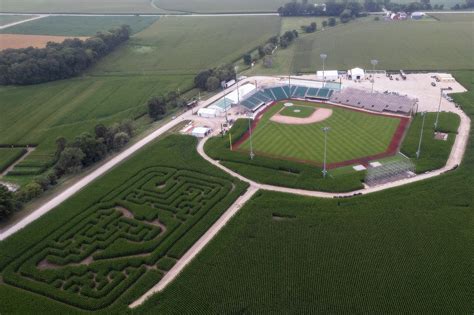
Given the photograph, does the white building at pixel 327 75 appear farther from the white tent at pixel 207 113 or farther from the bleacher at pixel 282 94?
the white tent at pixel 207 113

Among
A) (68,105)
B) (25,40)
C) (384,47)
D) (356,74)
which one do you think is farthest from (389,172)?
(25,40)

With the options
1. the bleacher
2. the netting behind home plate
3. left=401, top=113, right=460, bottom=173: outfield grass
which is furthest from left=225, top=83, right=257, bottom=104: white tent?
the netting behind home plate

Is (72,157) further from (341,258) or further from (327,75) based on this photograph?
(327,75)

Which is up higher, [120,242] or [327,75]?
[327,75]

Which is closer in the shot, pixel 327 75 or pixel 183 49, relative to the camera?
pixel 327 75

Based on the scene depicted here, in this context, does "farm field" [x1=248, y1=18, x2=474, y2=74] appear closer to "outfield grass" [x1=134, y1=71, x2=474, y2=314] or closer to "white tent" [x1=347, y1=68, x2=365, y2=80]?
Result: "white tent" [x1=347, y1=68, x2=365, y2=80]
